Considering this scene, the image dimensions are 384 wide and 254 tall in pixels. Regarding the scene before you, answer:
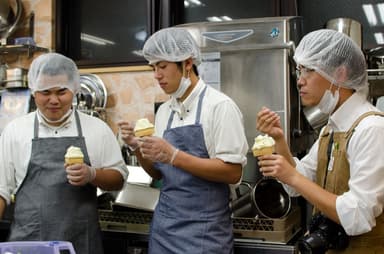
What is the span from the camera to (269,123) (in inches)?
77.7

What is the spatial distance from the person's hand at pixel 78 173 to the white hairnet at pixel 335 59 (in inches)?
38.9

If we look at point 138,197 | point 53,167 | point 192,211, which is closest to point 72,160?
point 53,167

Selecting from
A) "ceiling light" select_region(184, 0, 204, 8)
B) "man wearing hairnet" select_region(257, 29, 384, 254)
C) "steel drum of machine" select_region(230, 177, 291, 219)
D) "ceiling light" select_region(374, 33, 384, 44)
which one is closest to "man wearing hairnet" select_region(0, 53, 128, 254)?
"steel drum of machine" select_region(230, 177, 291, 219)

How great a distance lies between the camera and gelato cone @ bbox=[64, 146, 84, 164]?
209 centimetres

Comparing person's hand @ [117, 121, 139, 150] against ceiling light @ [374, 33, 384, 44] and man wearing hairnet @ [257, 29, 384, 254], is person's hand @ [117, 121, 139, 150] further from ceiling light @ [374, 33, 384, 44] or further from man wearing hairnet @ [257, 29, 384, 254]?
ceiling light @ [374, 33, 384, 44]

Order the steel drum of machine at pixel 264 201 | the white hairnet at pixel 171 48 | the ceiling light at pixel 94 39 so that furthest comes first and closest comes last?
the ceiling light at pixel 94 39, the steel drum of machine at pixel 264 201, the white hairnet at pixel 171 48

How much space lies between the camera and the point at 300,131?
2846mm

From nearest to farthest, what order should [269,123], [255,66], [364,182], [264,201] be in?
[364,182], [269,123], [264,201], [255,66]

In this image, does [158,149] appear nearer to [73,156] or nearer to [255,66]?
[73,156]

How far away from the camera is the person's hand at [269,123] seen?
1.96 meters

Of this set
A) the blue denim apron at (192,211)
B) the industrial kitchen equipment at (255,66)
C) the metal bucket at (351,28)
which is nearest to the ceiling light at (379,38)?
the metal bucket at (351,28)

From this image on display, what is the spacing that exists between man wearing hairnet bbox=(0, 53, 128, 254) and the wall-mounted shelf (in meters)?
1.49

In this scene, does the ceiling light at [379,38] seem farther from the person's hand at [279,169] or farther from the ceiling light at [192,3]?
the person's hand at [279,169]

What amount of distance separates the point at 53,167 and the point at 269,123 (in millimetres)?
993
